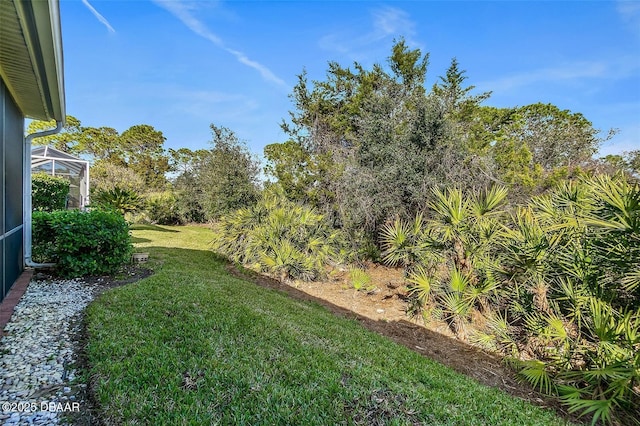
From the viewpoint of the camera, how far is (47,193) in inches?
386

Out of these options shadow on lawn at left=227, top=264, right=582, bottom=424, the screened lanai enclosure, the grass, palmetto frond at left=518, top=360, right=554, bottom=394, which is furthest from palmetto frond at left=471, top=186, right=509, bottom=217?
the screened lanai enclosure

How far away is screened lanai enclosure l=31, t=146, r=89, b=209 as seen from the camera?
1497 cm

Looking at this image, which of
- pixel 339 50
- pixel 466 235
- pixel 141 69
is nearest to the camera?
pixel 466 235

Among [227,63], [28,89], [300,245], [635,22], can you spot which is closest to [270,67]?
[227,63]

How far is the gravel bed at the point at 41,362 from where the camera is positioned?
2.21 m

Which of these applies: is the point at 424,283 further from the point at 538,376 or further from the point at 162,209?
the point at 162,209

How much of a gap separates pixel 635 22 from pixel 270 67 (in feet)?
32.8

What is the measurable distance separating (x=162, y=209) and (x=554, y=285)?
803 inches

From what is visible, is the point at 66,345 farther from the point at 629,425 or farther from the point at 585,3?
the point at 585,3

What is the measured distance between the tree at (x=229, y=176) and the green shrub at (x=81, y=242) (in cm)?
484

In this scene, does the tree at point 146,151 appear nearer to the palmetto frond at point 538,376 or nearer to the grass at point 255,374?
the grass at point 255,374

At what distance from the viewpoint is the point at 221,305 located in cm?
460

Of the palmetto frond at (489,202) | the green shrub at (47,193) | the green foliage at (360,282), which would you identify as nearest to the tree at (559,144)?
the palmetto frond at (489,202)

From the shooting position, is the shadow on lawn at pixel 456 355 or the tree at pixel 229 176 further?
the tree at pixel 229 176
